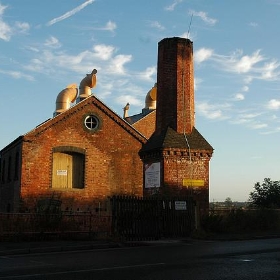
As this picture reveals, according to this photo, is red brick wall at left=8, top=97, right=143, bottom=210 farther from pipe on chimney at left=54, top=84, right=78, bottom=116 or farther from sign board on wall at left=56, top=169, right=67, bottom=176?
pipe on chimney at left=54, top=84, right=78, bottom=116

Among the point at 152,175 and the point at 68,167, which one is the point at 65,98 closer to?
the point at 68,167

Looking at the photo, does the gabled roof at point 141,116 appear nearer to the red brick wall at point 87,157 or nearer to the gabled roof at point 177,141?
the red brick wall at point 87,157

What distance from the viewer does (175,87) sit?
68.6 feet

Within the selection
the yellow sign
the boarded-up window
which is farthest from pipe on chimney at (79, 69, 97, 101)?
the yellow sign

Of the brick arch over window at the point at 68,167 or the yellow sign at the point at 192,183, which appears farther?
the brick arch over window at the point at 68,167

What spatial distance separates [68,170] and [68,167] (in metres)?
0.22

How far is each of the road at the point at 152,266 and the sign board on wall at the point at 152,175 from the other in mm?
6756

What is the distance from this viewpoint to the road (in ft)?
27.9

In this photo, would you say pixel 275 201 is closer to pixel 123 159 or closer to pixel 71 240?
pixel 123 159

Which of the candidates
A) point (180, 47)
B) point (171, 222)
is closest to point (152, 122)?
point (180, 47)

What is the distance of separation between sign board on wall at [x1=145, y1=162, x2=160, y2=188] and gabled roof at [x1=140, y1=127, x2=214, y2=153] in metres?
0.79

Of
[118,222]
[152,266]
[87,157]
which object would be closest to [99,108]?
[87,157]

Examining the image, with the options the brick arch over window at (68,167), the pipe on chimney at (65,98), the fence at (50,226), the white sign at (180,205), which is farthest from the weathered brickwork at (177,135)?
the pipe on chimney at (65,98)

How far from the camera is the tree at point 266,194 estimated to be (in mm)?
30516
